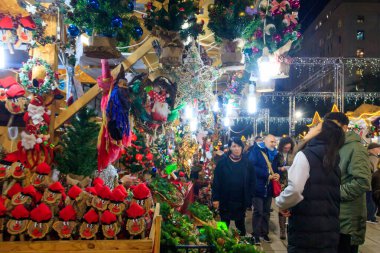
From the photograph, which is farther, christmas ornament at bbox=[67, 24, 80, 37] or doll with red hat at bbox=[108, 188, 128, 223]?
christmas ornament at bbox=[67, 24, 80, 37]

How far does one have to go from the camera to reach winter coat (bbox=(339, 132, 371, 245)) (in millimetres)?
4445

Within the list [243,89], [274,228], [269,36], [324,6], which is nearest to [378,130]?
[243,89]

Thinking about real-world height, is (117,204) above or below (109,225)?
above

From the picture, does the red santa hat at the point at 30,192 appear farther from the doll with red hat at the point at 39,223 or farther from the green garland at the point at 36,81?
the green garland at the point at 36,81

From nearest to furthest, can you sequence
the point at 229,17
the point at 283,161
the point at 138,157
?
the point at 229,17 → the point at 138,157 → the point at 283,161

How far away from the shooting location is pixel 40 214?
9.64 ft

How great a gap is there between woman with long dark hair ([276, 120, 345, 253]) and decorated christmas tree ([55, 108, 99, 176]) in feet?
7.02

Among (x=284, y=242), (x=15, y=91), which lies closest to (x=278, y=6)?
(x=15, y=91)

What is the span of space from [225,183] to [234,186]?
172 mm

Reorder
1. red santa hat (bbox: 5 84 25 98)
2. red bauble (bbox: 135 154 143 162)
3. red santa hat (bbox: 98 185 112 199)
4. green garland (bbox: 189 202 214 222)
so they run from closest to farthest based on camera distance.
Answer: red santa hat (bbox: 98 185 112 199) < red santa hat (bbox: 5 84 25 98) < red bauble (bbox: 135 154 143 162) < green garland (bbox: 189 202 214 222)

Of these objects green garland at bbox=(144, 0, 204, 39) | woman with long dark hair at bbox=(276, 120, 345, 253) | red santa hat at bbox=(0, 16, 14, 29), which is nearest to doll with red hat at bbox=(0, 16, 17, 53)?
red santa hat at bbox=(0, 16, 14, 29)

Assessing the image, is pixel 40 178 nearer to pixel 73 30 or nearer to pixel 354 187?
pixel 73 30

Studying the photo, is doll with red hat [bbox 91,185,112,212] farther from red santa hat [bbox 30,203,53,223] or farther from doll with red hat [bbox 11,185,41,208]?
doll with red hat [bbox 11,185,41,208]

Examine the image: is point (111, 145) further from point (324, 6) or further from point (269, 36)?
point (324, 6)
